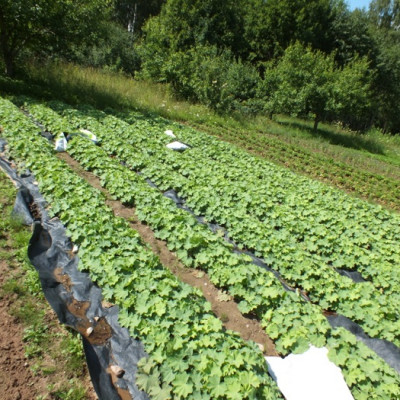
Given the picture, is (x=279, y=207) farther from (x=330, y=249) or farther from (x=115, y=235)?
(x=115, y=235)

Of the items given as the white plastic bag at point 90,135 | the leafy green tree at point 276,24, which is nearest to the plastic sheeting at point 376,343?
the white plastic bag at point 90,135

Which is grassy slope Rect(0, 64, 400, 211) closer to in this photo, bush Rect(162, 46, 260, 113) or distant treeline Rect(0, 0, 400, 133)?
bush Rect(162, 46, 260, 113)

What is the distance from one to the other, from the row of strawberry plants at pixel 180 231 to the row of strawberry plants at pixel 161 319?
702mm

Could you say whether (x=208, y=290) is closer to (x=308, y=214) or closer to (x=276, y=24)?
(x=308, y=214)

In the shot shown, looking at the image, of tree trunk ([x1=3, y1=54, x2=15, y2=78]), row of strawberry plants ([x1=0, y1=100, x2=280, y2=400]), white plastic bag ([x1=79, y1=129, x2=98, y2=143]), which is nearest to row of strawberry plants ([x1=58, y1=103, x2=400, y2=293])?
white plastic bag ([x1=79, y1=129, x2=98, y2=143])

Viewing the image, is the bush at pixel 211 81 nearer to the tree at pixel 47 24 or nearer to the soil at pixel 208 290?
the tree at pixel 47 24

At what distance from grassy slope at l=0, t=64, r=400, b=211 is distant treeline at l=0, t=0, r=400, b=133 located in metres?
1.12

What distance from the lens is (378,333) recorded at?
416 centimetres

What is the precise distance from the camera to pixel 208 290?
4691 millimetres

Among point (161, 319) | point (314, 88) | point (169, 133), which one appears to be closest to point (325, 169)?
point (169, 133)

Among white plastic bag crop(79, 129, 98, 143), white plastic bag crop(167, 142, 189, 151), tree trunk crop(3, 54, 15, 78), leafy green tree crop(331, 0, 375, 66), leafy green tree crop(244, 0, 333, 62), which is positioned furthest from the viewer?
leafy green tree crop(331, 0, 375, 66)

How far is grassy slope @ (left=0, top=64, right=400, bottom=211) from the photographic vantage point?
36.4ft

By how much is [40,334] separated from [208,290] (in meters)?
2.12

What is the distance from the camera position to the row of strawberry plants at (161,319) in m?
2.98
